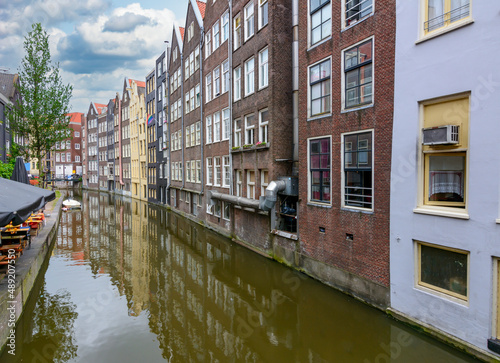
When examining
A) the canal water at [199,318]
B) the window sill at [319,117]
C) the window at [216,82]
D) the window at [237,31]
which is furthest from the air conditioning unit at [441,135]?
the window at [216,82]

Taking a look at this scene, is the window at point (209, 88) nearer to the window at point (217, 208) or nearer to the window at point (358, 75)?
the window at point (217, 208)

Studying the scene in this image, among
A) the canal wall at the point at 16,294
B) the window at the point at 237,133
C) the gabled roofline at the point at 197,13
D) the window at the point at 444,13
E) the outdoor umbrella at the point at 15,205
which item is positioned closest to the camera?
the outdoor umbrella at the point at 15,205

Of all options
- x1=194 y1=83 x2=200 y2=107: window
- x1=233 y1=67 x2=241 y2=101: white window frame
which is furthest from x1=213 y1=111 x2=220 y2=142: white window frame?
x1=194 y1=83 x2=200 y2=107: window

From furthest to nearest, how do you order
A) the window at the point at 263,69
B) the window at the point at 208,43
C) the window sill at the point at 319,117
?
the window at the point at 208,43 → the window at the point at 263,69 → the window sill at the point at 319,117

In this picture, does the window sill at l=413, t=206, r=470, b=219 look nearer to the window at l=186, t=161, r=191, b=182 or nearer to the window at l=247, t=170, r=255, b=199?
the window at l=247, t=170, r=255, b=199

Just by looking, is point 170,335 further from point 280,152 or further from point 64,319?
point 280,152

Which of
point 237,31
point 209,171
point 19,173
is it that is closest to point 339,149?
point 237,31

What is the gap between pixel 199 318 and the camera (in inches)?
402

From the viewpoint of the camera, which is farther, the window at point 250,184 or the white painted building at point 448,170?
the window at point 250,184

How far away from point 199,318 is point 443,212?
7.16 m

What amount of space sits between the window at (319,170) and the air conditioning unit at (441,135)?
4294 mm

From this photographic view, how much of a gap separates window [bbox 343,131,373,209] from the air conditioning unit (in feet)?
7.75

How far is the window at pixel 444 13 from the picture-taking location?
7809 mm

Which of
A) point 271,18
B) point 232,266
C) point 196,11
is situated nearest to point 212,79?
point 196,11
